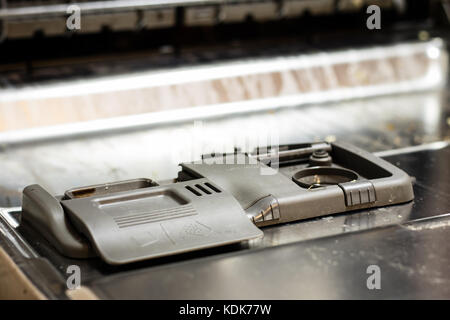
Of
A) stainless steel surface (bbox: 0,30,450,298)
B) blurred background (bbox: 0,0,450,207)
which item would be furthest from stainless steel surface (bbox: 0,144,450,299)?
blurred background (bbox: 0,0,450,207)

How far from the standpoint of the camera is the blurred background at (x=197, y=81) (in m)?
2.00

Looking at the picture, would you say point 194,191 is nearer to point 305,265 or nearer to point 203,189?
point 203,189

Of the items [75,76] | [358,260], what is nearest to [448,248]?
[358,260]

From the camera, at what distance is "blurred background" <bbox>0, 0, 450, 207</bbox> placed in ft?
6.57

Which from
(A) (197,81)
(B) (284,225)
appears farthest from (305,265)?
(A) (197,81)

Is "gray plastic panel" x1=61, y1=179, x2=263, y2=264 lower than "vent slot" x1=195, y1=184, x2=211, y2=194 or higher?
lower

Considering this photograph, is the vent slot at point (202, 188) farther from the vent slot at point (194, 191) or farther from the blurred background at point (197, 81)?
the blurred background at point (197, 81)

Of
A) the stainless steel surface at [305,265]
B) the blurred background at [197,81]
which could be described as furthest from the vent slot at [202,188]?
the blurred background at [197,81]

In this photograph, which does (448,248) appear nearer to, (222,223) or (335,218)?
(335,218)

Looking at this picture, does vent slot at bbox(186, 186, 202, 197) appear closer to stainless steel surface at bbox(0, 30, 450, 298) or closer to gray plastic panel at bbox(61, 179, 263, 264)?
gray plastic panel at bbox(61, 179, 263, 264)

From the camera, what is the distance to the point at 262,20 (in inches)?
112

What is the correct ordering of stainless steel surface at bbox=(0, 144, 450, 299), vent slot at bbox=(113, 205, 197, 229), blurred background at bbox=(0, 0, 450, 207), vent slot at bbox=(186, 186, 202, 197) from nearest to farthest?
stainless steel surface at bbox=(0, 144, 450, 299) < vent slot at bbox=(113, 205, 197, 229) < vent slot at bbox=(186, 186, 202, 197) < blurred background at bbox=(0, 0, 450, 207)

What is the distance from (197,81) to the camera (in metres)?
2.38
